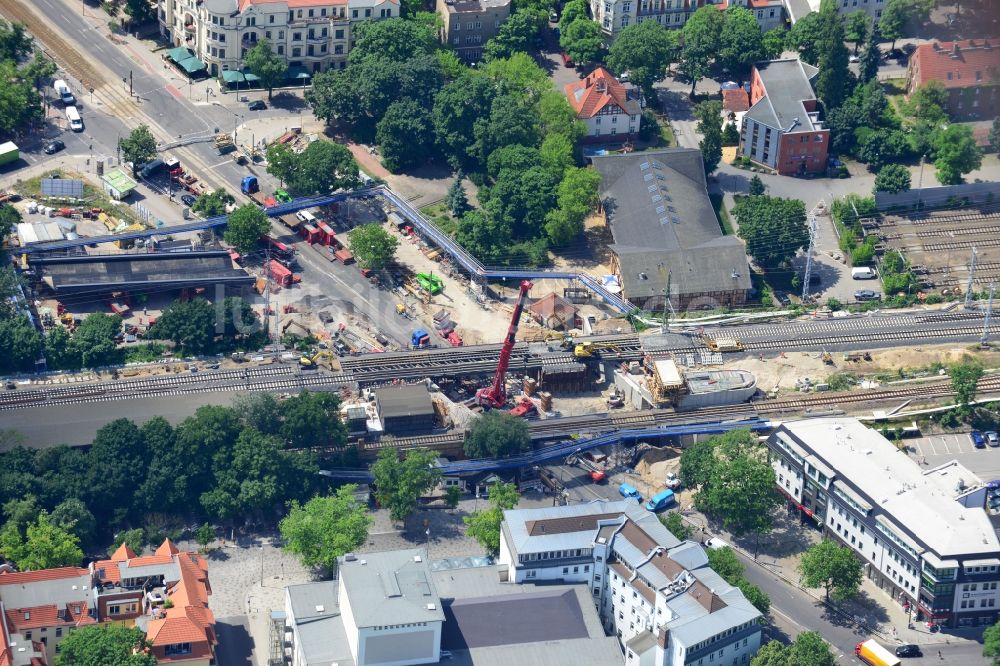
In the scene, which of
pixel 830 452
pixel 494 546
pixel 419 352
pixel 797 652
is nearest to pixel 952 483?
pixel 830 452

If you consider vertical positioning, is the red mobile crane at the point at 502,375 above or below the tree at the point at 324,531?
above

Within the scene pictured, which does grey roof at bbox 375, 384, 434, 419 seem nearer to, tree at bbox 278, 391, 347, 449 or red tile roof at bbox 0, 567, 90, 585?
tree at bbox 278, 391, 347, 449

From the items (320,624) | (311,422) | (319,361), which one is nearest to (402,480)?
(311,422)

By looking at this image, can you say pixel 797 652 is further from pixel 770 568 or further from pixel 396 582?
pixel 396 582

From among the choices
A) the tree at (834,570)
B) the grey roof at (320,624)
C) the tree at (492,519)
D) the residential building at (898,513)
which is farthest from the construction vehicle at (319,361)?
the tree at (834,570)

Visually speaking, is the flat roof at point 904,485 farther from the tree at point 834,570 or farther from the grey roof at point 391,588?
the grey roof at point 391,588

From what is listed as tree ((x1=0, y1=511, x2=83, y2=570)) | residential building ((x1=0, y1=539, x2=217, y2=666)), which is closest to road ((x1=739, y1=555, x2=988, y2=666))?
residential building ((x1=0, y1=539, x2=217, y2=666))
